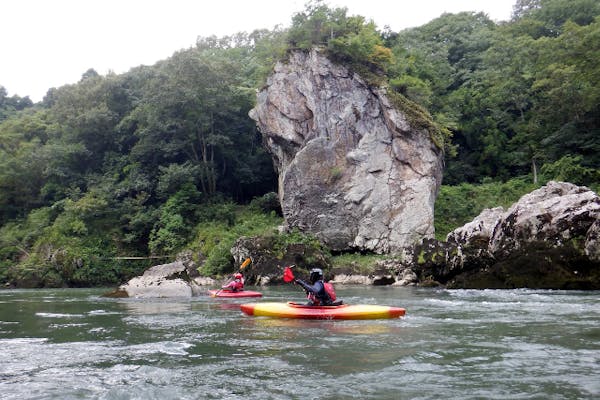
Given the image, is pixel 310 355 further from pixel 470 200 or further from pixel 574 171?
pixel 470 200

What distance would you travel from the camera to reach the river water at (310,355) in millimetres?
5164

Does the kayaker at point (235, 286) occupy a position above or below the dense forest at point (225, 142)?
below

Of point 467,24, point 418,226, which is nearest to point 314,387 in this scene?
point 418,226

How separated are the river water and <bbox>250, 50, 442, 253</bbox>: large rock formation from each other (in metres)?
13.0

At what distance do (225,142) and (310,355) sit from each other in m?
23.9

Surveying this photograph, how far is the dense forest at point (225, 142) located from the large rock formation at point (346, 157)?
1.18m

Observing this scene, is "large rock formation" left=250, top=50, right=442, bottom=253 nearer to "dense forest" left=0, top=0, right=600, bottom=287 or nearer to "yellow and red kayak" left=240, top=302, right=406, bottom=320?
"dense forest" left=0, top=0, right=600, bottom=287

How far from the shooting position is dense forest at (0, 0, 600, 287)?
26172 millimetres

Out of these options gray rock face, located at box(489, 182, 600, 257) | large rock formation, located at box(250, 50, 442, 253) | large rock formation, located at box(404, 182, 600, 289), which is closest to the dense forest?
large rock formation, located at box(250, 50, 442, 253)

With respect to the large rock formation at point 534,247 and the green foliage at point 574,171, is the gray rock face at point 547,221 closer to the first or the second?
the large rock formation at point 534,247

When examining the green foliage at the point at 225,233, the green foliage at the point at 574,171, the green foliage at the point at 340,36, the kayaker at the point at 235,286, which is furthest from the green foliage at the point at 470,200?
the kayaker at the point at 235,286

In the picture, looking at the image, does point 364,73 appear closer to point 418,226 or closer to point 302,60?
point 302,60

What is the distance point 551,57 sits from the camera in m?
26.8

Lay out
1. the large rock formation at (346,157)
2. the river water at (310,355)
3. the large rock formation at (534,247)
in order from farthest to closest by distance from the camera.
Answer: the large rock formation at (346,157) → the large rock formation at (534,247) → the river water at (310,355)
